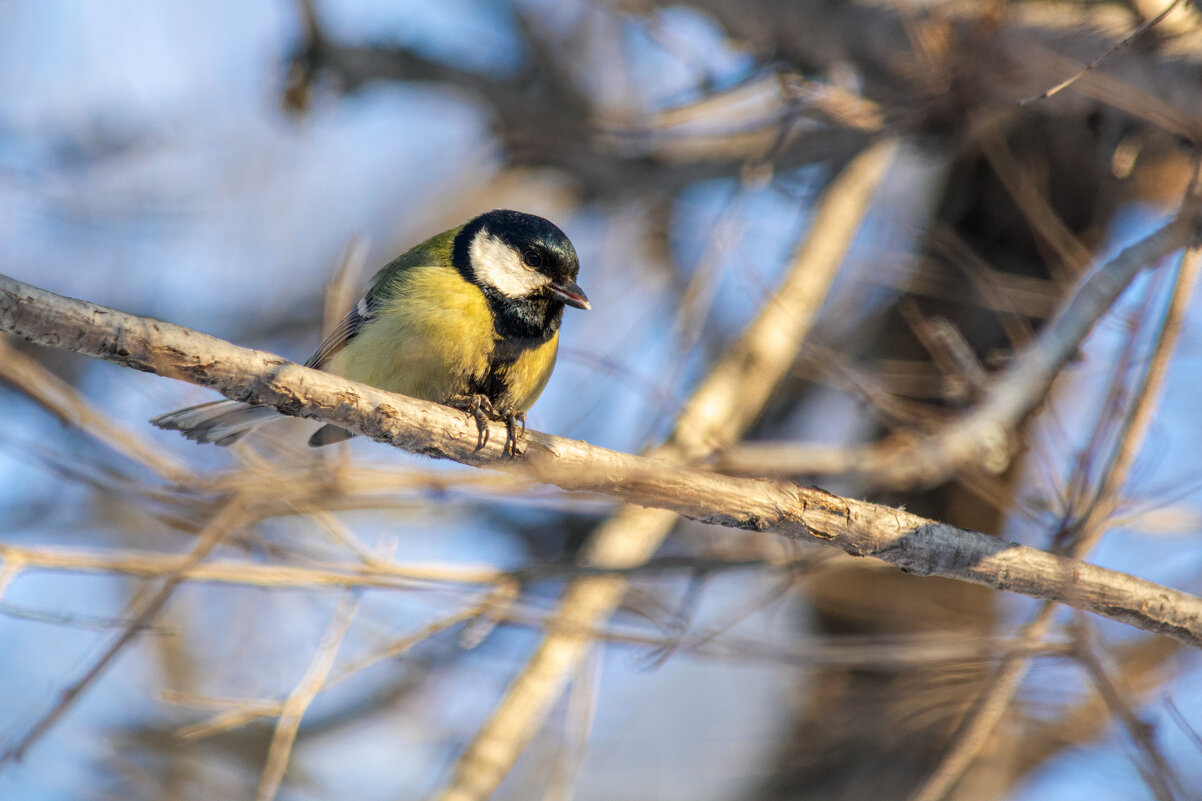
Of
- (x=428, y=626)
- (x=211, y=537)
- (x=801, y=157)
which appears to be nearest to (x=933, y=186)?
(x=801, y=157)

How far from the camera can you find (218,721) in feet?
10.3

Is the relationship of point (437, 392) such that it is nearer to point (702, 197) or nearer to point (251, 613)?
point (702, 197)

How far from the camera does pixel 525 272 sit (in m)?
3.88

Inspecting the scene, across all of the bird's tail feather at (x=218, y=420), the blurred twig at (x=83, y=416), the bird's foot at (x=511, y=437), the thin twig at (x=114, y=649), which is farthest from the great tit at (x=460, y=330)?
the thin twig at (x=114, y=649)

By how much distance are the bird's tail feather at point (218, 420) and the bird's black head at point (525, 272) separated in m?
0.94

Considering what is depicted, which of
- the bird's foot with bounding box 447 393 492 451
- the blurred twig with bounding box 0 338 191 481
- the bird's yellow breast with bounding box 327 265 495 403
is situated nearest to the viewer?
the bird's foot with bounding box 447 393 492 451

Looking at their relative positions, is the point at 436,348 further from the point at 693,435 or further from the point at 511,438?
the point at 693,435

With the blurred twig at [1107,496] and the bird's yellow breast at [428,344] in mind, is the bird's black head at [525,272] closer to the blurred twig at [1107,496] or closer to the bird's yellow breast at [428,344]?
the bird's yellow breast at [428,344]

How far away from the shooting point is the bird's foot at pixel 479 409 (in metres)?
2.70

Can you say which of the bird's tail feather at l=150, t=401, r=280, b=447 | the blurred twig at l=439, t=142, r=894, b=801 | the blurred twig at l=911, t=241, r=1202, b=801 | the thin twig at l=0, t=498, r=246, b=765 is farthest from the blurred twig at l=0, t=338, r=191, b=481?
the blurred twig at l=911, t=241, r=1202, b=801

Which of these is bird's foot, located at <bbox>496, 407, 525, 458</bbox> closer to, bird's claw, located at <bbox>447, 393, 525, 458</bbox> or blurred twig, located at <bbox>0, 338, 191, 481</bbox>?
bird's claw, located at <bbox>447, 393, 525, 458</bbox>

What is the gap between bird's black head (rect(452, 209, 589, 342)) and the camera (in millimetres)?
3736

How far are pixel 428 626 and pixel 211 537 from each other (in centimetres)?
76

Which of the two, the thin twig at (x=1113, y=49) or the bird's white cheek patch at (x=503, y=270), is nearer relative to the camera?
the thin twig at (x=1113, y=49)
